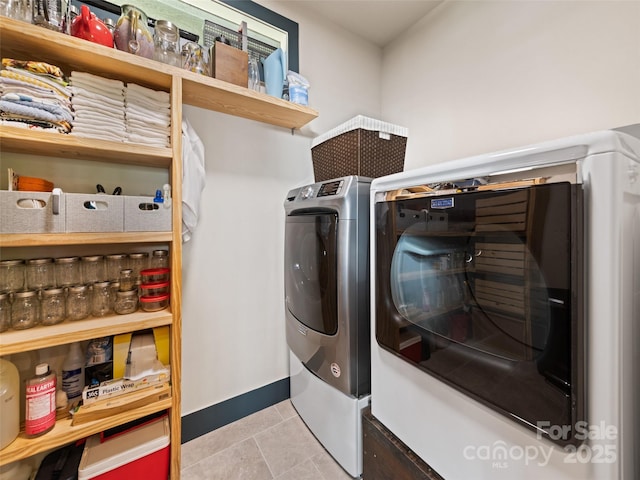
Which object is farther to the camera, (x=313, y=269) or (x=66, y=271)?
(x=313, y=269)

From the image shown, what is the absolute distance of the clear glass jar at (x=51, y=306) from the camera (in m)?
0.94

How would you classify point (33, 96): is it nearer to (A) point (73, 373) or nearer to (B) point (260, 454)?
(A) point (73, 373)

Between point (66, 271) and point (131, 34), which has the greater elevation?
point (131, 34)

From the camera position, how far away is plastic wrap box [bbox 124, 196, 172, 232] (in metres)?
0.97

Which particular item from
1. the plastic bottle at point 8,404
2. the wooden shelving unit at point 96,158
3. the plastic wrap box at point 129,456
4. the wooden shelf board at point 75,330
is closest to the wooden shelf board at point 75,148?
the wooden shelving unit at point 96,158

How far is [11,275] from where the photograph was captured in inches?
37.0

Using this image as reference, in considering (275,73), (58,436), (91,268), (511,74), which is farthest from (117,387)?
(511,74)

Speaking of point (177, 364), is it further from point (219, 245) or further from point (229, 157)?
point (229, 157)

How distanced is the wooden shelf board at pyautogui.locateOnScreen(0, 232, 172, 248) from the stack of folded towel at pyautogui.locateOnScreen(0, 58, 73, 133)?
1.21 feet

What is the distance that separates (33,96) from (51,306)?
0.73 meters

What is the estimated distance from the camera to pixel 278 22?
161 cm

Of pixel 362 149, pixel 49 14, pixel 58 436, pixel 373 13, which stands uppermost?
pixel 373 13

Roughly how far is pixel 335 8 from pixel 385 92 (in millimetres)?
679

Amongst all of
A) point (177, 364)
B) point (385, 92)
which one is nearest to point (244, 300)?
point (177, 364)
